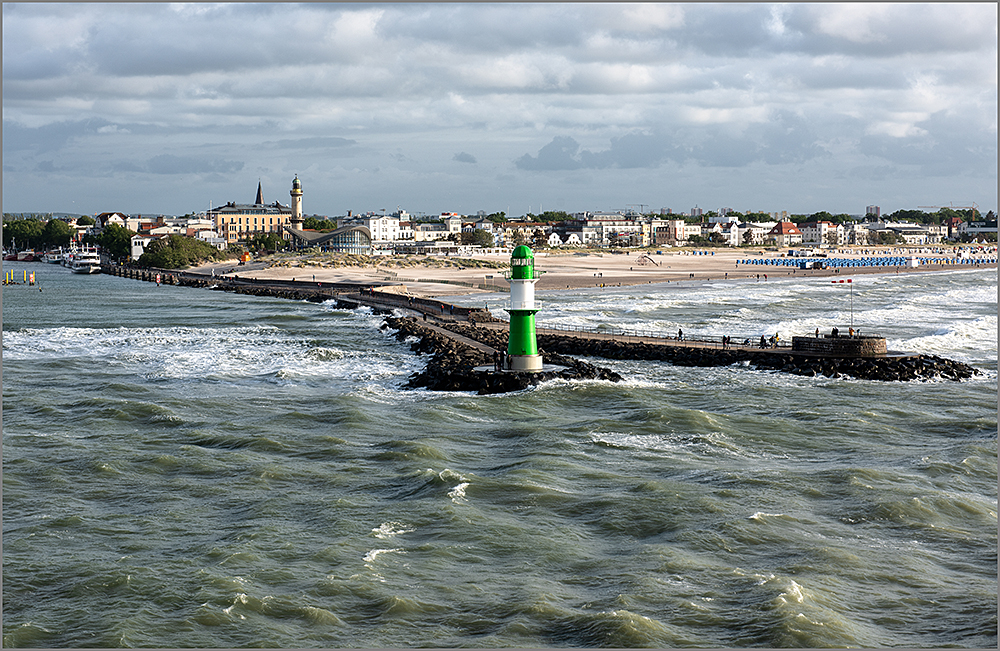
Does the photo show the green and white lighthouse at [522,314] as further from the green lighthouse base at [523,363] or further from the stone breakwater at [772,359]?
the stone breakwater at [772,359]

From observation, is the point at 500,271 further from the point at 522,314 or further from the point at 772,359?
the point at 522,314

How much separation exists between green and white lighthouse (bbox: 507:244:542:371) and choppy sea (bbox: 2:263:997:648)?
1.55m

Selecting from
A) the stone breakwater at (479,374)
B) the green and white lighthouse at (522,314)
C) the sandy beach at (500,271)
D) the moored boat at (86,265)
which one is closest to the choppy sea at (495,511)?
the stone breakwater at (479,374)

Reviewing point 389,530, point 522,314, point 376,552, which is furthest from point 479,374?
point 376,552

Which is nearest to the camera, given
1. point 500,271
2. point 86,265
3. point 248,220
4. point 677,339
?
point 677,339

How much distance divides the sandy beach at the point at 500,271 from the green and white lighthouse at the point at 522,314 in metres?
50.3

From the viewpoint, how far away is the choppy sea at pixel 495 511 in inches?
578

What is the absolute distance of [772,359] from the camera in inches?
1524

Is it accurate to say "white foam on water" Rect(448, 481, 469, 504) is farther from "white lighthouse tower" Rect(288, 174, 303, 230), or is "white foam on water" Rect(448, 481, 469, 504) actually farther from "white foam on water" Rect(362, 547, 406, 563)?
"white lighthouse tower" Rect(288, 174, 303, 230)

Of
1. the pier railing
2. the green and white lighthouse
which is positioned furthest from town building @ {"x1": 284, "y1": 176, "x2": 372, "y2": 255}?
the green and white lighthouse

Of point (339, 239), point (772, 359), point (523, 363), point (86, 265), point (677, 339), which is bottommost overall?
A: point (772, 359)

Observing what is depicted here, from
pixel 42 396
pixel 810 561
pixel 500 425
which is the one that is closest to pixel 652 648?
pixel 810 561

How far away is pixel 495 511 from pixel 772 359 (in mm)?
22127

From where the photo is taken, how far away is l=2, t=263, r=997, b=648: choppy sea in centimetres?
1468
